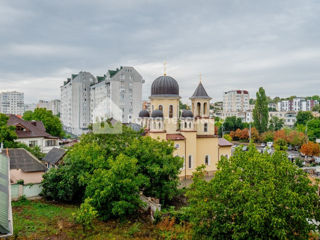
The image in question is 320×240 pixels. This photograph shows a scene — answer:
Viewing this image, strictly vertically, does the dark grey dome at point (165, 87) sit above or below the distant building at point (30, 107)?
below

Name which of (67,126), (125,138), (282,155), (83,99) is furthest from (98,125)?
(67,126)

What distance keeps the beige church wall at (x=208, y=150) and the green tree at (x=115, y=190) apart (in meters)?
12.9

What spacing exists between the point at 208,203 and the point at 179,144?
15.0 m

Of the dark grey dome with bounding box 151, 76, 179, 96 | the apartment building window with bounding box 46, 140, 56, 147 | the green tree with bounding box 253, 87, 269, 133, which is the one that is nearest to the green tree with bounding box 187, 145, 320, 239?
the dark grey dome with bounding box 151, 76, 179, 96

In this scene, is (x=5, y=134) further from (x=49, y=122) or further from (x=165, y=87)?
(x=49, y=122)

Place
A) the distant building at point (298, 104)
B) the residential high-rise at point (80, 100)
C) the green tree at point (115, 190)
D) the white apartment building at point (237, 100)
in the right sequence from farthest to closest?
1. the white apartment building at point (237, 100)
2. the distant building at point (298, 104)
3. the residential high-rise at point (80, 100)
4. the green tree at point (115, 190)

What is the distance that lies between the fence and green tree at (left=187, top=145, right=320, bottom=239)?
11143mm

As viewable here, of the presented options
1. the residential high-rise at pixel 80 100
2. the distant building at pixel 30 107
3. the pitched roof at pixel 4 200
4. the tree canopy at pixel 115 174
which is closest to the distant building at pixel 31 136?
the tree canopy at pixel 115 174

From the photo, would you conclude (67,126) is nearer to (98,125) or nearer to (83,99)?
(83,99)

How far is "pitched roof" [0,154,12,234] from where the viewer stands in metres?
7.11

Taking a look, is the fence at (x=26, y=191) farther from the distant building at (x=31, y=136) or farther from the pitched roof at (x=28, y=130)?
the pitched roof at (x=28, y=130)

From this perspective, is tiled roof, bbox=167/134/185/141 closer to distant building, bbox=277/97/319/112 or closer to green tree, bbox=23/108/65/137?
green tree, bbox=23/108/65/137

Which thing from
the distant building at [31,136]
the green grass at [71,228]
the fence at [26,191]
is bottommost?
the green grass at [71,228]

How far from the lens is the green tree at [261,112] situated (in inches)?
1982
